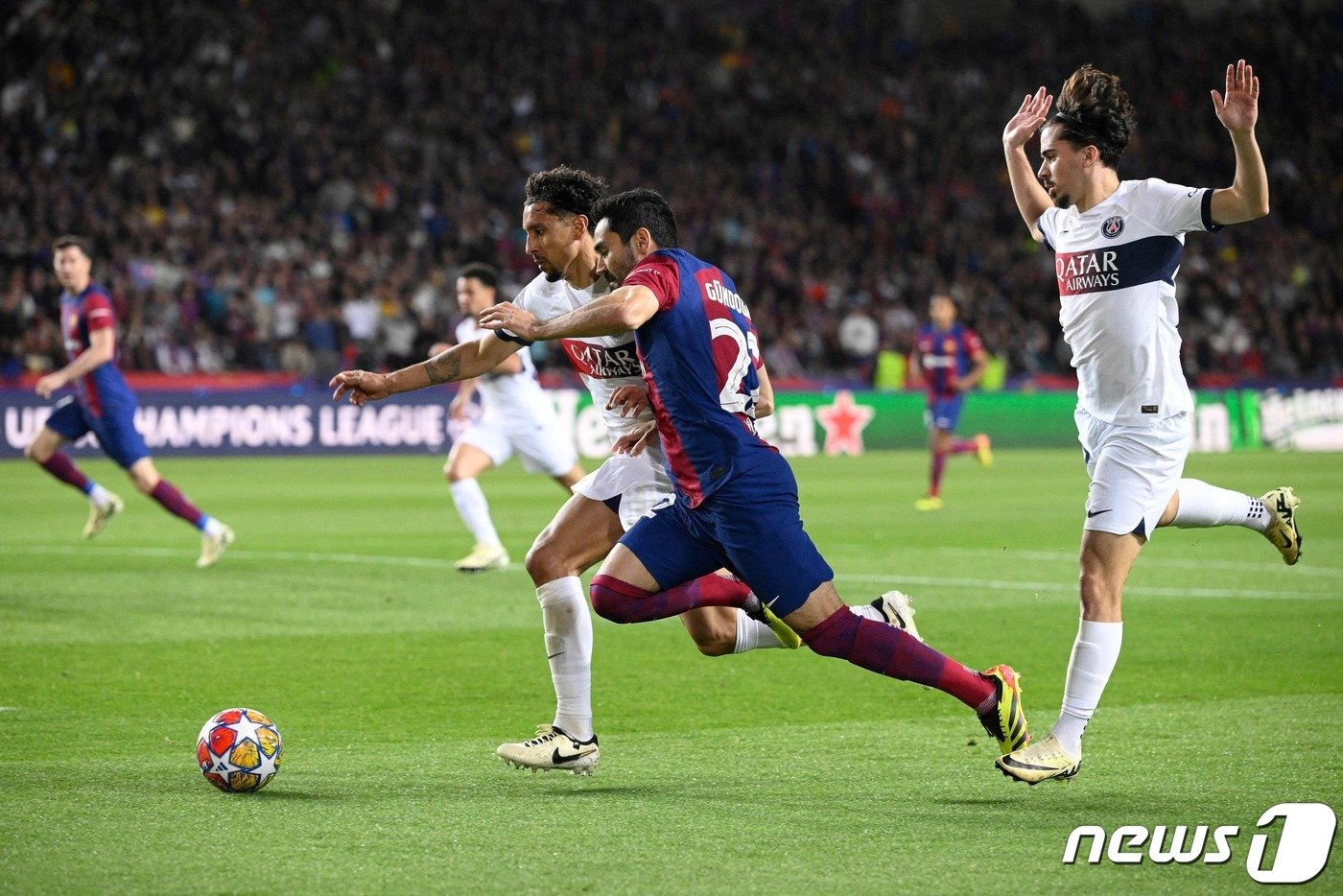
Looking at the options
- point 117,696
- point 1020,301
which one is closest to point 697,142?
point 1020,301

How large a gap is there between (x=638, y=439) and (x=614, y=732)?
3.93 ft

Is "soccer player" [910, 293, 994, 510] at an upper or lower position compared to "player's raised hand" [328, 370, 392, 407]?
lower

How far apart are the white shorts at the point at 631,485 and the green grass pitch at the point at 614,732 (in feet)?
2.96

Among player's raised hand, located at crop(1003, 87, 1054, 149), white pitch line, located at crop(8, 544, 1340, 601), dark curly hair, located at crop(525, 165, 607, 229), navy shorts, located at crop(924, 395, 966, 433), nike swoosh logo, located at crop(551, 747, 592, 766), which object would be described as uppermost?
player's raised hand, located at crop(1003, 87, 1054, 149)

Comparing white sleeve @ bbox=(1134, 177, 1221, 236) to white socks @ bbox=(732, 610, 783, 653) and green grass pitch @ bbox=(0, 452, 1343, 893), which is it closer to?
green grass pitch @ bbox=(0, 452, 1343, 893)

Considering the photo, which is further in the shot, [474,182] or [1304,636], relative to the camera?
[474,182]

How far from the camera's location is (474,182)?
3156cm

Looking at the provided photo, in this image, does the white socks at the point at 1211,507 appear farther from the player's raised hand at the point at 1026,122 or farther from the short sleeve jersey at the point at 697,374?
the short sleeve jersey at the point at 697,374

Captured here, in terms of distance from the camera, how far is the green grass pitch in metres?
4.65

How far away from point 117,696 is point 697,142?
29.1 m

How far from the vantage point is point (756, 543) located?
5.56 meters

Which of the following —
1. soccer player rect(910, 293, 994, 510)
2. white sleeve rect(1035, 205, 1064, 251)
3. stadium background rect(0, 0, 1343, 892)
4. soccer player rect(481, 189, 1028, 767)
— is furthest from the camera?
soccer player rect(910, 293, 994, 510)

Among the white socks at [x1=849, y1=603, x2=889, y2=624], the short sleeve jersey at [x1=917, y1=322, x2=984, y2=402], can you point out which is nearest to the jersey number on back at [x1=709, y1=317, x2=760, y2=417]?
the white socks at [x1=849, y1=603, x2=889, y2=624]

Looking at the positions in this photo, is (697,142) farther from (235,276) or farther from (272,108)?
(235,276)
